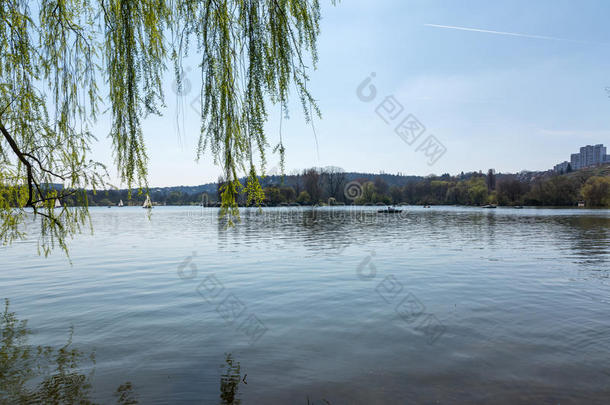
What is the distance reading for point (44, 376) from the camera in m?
6.24

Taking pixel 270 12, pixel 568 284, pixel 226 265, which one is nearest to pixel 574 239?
pixel 568 284

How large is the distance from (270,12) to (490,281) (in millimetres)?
13690

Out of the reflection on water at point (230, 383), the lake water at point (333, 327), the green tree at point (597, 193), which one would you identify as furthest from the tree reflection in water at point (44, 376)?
the green tree at point (597, 193)

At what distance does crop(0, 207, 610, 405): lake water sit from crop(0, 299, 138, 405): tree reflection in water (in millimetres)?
216

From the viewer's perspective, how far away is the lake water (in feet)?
19.2

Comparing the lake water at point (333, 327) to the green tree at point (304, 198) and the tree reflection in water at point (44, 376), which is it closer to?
the tree reflection in water at point (44, 376)

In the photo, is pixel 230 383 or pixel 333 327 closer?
pixel 230 383

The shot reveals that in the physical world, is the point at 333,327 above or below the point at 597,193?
below

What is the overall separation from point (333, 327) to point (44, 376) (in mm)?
5709

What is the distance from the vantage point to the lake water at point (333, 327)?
5840 millimetres

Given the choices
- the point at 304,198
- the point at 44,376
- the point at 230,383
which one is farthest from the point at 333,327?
the point at 304,198

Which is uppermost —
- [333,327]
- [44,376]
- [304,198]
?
[304,198]

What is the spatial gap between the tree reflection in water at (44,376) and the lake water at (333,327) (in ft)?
0.71

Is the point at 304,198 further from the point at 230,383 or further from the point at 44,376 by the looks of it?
the point at 230,383
